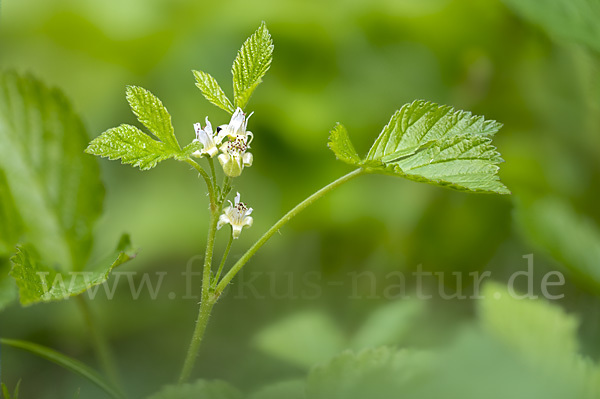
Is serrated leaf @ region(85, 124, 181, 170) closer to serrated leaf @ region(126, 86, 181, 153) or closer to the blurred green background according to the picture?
serrated leaf @ region(126, 86, 181, 153)

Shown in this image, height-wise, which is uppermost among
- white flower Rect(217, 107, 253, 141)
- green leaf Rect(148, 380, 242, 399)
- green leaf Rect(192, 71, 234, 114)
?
green leaf Rect(192, 71, 234, 114)

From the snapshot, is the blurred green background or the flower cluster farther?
the blurred green background

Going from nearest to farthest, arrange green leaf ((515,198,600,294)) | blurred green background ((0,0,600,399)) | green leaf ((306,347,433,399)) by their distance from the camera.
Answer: green leaf ((306,347,433,399))
green leaf ((515,198,600,294))
blurred green background ((0,0,600,399))

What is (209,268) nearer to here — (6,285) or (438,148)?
(438,148)

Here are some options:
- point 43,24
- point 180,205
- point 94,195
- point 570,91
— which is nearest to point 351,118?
point 180,205

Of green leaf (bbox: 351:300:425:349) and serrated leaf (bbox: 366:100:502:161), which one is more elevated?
serrated leaf (bbox: 366:100:502:161)

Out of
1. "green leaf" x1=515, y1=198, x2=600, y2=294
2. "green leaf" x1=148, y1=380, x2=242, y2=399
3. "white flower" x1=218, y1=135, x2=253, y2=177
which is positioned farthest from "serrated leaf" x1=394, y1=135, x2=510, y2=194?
"green leaf" x1=515, y1=198, x2=600, y2=294

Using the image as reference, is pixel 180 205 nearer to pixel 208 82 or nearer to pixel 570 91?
pixel 208 82

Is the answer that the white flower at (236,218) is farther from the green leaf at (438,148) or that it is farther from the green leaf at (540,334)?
the green leaf at (540,334)

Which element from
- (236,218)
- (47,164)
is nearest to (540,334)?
(236,218)
